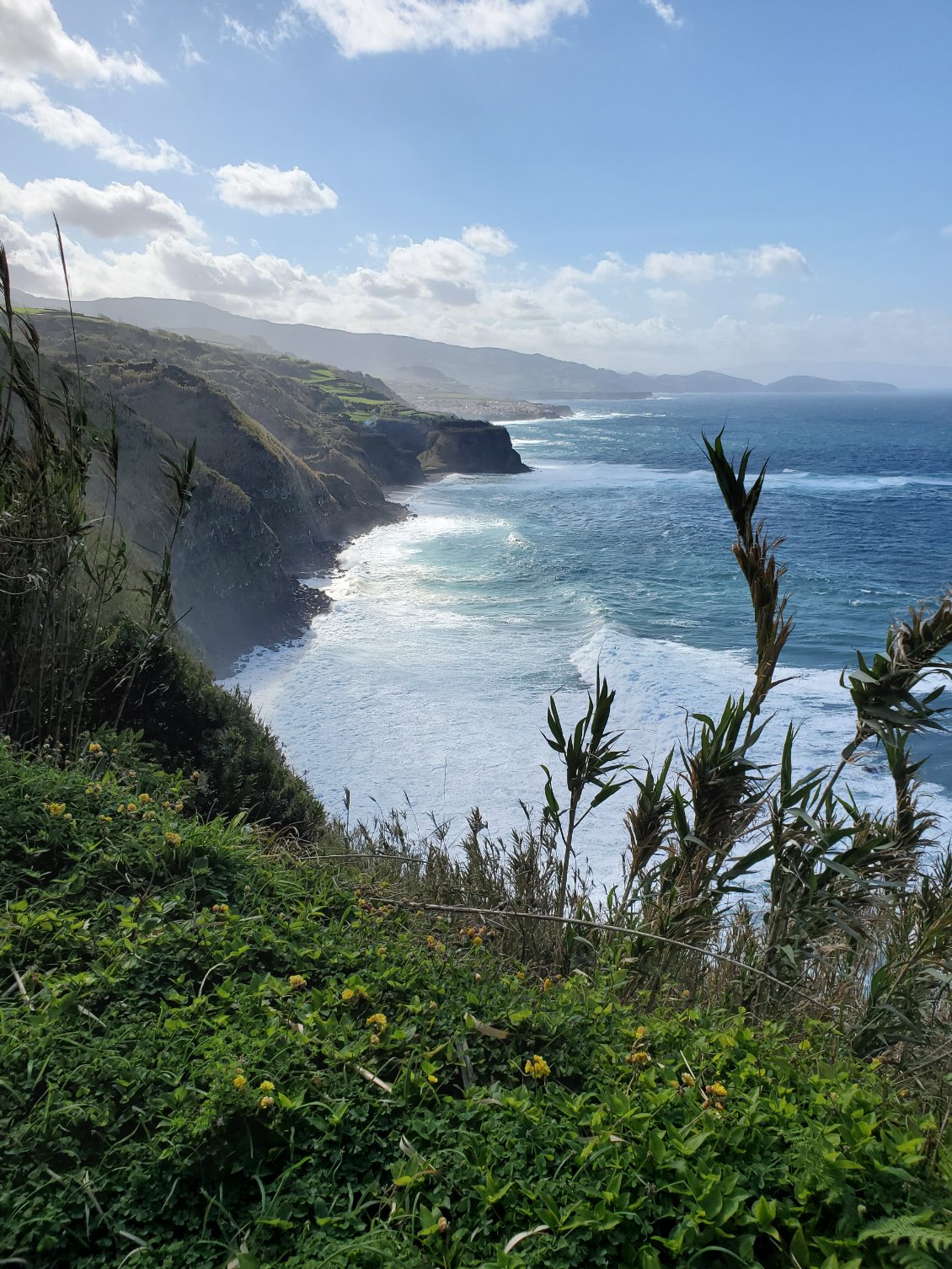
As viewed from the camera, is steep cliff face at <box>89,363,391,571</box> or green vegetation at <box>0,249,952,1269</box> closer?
green vegetation at <box>0,249,952,1269</box>

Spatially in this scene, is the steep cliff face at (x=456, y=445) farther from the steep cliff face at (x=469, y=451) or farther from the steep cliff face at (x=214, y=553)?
the steep cliff face at (x=214, y=553)

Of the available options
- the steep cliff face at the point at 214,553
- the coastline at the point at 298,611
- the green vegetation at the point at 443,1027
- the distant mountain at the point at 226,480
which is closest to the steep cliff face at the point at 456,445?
the distant mountain at the point at 226,480

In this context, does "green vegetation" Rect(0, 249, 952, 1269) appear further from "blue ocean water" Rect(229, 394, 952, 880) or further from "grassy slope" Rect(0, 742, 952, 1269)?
"blue ocean water" Rect(229, 394, 952, 880)

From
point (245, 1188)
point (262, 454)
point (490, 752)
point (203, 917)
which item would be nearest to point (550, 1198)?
point (245, 1188)

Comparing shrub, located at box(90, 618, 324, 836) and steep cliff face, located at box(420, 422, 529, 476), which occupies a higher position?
steep cliff face, located at box(420, 422, 529, 476)

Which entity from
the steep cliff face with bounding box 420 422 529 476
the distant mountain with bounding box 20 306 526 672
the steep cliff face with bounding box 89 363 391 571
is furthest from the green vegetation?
the steep cliff face with bounding box 420 422 529 476

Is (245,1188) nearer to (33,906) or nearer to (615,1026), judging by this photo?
(615,1026)

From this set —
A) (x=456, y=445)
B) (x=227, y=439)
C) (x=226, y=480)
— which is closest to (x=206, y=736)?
(x=226, y=480)
